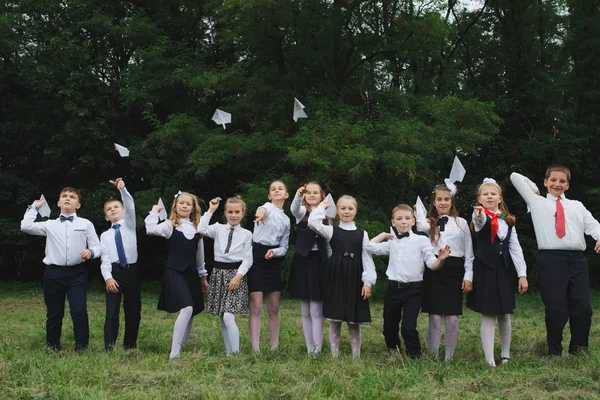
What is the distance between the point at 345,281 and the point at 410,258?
2.04 ft

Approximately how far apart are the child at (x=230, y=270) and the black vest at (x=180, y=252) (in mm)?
187

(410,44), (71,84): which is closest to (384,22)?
(410,44)

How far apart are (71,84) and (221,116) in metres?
9.14

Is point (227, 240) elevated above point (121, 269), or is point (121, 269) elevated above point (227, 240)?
point (227, 240)

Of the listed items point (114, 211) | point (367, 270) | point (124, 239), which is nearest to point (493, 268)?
point (367, 270)

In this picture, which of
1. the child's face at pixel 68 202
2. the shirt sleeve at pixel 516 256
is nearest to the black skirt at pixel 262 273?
the child's face at pixel 68 202

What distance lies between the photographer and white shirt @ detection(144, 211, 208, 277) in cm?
615

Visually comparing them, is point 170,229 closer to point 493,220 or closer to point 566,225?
point 493,220

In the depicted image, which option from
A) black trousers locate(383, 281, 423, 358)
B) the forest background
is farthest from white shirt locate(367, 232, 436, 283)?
the forest background

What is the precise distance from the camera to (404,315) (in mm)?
5793

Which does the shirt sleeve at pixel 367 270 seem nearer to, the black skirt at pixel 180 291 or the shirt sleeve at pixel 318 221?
the shirt sleeve at pixel 318 221

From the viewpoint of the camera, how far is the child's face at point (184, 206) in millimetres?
6340

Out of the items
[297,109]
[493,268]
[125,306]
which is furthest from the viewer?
[297,109]

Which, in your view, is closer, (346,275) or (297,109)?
(346,275)
